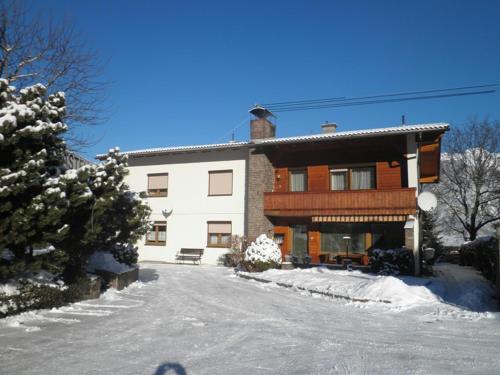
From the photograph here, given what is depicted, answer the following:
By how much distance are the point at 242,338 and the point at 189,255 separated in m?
16.0

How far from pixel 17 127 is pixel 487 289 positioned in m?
12.5

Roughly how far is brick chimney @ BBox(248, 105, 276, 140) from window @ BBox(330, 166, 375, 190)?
420 cm

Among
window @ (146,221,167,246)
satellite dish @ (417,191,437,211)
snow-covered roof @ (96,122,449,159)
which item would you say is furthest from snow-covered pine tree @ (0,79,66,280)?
window @ (146,221,167,246)

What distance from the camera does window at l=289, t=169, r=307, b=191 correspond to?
2177 centimetres

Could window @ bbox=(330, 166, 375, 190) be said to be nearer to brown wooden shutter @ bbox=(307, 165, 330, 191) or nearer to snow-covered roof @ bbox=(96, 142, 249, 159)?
brown wooden shutter @ bbox=(307, 165, 330, 191)

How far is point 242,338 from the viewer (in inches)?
278

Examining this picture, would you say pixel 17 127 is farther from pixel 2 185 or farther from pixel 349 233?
pixel 349 233

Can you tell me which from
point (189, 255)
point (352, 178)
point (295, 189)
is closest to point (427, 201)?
point (352, 178)

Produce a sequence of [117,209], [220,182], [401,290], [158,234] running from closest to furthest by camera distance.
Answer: [401,290] → [117,209] → [220,182] → [158,234]

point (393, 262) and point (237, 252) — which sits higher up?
point (237, 252)

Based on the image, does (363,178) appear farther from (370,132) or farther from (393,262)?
(393,262)

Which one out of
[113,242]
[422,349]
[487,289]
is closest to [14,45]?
[113,242]

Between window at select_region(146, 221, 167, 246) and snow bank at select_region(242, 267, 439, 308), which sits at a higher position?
window at select_region(146, 221, 167, 246)

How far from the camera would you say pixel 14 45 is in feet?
40.2
